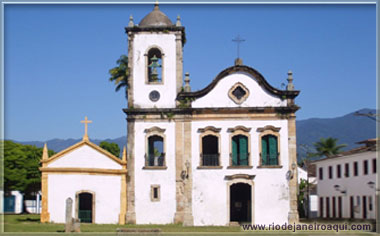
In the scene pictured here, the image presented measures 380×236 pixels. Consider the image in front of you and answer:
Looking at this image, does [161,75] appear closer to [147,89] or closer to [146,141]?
[147,89]

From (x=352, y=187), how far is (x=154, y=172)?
43.1 ft

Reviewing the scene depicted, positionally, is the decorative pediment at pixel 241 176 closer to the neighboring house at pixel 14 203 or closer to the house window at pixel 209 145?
the house window at pixel 209 145

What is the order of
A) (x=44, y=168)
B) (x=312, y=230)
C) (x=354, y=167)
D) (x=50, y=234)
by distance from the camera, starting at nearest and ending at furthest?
(x=50, y=234) → (x=312, y=230) → (x=44, y=168) → (x=354, y=167)

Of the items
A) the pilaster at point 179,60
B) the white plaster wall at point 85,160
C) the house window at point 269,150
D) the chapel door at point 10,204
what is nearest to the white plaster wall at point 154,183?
the white plaster wall at point 85,160

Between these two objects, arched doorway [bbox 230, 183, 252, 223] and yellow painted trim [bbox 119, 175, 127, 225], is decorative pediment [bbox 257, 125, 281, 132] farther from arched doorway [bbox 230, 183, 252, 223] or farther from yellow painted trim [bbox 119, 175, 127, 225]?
yellow painted trim [bbox 119, 175, 127, 225]

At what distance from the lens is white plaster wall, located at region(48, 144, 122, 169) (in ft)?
104

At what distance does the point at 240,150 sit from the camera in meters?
32.1

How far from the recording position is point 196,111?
32312 millimetres

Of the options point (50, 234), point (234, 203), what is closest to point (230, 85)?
point (234, 203)

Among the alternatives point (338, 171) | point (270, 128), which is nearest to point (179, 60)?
point (270, 128)

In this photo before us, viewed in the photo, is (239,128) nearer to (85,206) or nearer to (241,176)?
(241,176)

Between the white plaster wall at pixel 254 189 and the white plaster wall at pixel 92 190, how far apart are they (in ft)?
14.1

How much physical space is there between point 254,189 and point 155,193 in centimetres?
528

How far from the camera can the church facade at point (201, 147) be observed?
3161 cm
